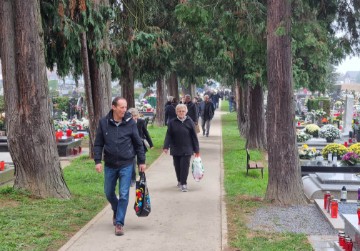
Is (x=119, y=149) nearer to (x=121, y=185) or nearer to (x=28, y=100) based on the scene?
(x=121, y=185)

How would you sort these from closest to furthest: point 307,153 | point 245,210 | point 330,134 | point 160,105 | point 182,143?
point 245,210
point 182,143
point 307,153
point 330,134
point 160,105

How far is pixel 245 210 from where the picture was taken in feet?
33.2

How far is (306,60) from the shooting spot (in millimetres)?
19625

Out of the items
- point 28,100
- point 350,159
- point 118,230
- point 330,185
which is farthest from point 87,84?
point 118,230

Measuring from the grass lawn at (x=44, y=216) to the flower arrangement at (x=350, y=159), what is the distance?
208 inches

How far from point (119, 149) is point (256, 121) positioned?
533 inches

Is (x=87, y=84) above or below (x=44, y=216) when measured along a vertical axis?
above

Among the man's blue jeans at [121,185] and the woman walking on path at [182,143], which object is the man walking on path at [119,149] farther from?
the woman walking on path at [182,143]

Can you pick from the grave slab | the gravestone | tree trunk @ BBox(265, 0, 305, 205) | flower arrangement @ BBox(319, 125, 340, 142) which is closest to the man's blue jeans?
the grave slab

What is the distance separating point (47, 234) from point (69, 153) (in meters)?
12.3

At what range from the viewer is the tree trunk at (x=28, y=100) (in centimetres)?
1045

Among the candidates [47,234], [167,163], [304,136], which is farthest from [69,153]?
[47,234]

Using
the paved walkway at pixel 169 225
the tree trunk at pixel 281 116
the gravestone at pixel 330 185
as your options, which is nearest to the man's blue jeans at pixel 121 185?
the paved walkway at pixel 169 225

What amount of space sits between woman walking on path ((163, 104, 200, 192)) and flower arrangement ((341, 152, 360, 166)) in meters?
3.81
